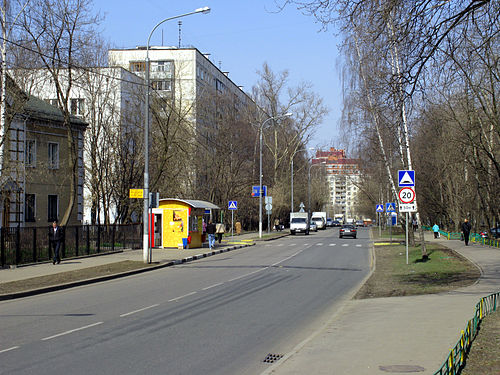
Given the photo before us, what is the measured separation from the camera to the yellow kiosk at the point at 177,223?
3406 cm

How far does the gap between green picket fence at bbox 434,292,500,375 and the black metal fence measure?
1693cm

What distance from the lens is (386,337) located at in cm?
895

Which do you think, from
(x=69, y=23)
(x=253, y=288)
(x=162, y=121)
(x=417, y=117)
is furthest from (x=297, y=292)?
(x=162, y=121)

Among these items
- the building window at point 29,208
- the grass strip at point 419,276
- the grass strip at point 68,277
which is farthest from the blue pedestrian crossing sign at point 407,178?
the building window at point 29,208

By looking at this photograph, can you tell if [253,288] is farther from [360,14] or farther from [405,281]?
[360,14]

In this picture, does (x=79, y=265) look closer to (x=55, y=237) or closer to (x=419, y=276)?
(x=55, y=237)

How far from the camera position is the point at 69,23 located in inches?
1061

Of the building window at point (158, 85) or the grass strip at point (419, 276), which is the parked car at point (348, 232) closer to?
the building window at point (158, 85)

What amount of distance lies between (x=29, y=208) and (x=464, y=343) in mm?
31055

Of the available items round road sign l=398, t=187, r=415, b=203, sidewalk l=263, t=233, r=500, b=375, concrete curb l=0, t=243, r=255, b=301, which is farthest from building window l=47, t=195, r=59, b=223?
sidewalk l=263, t=233, r=500, b=375

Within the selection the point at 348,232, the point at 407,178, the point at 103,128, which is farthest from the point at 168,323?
the point at 348,232

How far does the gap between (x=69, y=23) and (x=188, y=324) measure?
2025 centimetres

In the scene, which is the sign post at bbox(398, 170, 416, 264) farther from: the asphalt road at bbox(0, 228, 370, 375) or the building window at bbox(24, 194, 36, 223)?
the building window at bbox(24, 194, 36, 223)

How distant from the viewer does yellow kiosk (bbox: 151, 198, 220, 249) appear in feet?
112
